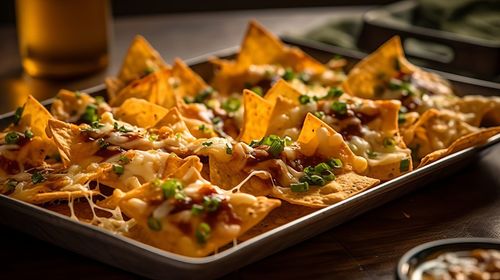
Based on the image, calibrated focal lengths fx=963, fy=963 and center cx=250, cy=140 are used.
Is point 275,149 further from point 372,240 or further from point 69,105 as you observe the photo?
point 69,105

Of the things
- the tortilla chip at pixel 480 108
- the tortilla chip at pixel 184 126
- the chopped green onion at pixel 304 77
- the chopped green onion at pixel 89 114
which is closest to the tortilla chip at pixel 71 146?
the tortilla chip at pixel 184 126

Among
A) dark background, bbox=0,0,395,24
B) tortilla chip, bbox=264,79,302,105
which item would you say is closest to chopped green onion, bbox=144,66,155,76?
tortilla chip, bbox=264,79,302,105

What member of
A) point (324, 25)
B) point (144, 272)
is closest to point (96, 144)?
point (144, 272)

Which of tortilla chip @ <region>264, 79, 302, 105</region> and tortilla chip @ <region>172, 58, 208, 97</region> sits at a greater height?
tortilla chip @ <region>264, 79, 302, 105</region>

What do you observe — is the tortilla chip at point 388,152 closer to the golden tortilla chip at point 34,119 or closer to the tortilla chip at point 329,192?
the tortilla chip at point 329,192

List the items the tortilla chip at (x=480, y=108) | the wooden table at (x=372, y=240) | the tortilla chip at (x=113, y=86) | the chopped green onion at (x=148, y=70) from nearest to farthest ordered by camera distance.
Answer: the wooden table at (x=372, y=240)
the tortilla chip at (x=480, y=108)
the tortilla chip at (x=113, y=86)
the chopped green onion at (x=148, y=70)

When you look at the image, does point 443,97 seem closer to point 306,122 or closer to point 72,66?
point 306,122

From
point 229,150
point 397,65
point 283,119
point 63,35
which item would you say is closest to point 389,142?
point 283,119

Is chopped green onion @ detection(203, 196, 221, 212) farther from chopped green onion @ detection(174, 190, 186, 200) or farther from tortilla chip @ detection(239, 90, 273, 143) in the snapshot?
tortilla chip @ detection(239, 90, 273, 143)
